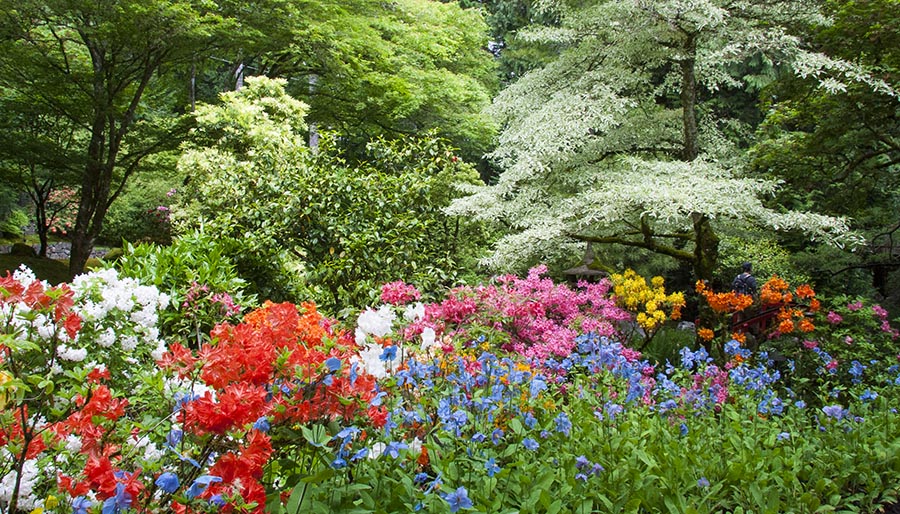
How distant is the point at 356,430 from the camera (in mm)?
1337

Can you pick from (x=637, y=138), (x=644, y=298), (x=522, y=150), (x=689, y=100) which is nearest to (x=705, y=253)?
(x=644, y=298)

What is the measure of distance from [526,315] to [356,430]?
3021 millimetres

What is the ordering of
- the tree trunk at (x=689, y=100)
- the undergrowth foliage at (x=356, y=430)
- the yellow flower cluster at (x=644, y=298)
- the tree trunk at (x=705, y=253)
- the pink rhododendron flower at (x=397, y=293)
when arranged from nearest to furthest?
the undergrowth foliage at (x=356, y=430), the pink rhododendron flower at (x=397, y=293), the yellow flower cluster at (x=644, y=298), the tree trunk at (x=705, y=253), the tree trunk at (x=689, y=100)

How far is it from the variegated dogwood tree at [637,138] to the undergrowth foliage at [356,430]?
188 centimetres

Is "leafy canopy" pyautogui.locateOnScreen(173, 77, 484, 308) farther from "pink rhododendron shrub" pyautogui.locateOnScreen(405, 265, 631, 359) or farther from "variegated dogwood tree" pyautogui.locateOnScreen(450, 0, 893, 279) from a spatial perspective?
"pink rhododendron shrub" pyautogui.locateOnScreen(405, 265, 631, 359)

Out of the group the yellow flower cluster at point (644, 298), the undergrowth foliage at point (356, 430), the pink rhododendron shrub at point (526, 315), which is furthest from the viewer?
the yellow flower cluster at point (644, 298)

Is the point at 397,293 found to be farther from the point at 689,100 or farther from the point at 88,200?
the point at 88,200

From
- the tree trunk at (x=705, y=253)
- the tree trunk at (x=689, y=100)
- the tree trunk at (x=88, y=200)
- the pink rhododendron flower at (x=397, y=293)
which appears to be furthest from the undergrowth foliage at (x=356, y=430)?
the tree trunk at (x=88, y=200)

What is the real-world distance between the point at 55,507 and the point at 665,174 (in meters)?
4.82

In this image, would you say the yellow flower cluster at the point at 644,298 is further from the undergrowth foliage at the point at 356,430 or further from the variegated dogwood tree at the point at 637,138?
the undergrowth foliage at the point at 356,430

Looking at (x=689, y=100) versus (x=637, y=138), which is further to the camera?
(x=637, y=138)

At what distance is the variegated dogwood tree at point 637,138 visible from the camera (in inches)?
181

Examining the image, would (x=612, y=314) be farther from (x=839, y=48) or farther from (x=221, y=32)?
(x=221, y=32)

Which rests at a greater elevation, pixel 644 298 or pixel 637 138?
pixel 637 138
